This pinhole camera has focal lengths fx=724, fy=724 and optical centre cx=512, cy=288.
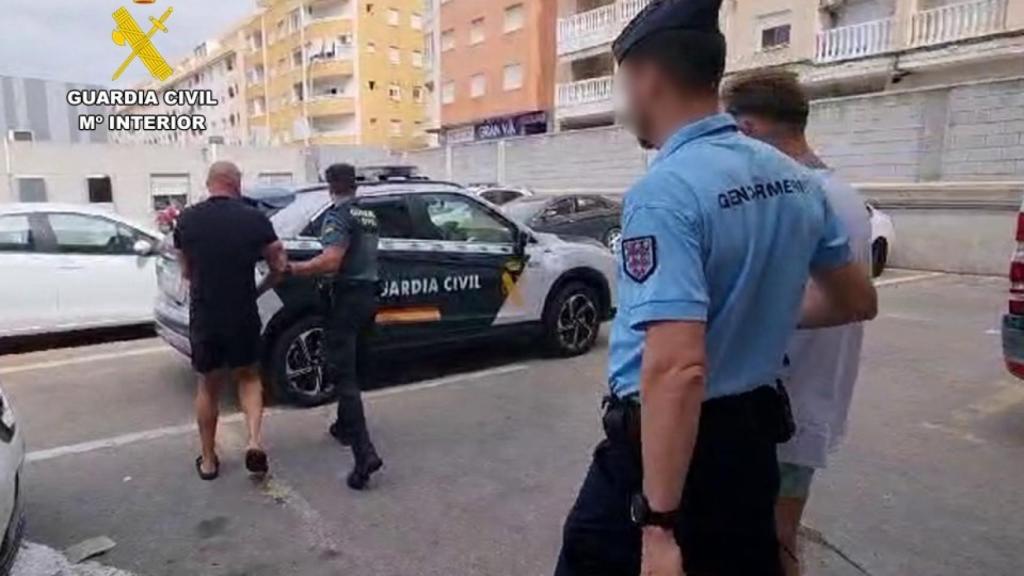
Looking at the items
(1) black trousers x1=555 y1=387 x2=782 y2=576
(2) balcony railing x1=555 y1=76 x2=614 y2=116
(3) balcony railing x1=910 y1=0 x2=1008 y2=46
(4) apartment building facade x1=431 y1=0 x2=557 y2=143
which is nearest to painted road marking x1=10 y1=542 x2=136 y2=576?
(1) black trousers x1=555 y1=387 x2=782 y2=576

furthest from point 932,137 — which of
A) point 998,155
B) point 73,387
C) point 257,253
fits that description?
point 73,387

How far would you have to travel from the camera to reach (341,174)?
3912mm

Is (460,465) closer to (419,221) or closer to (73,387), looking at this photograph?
(419,221)

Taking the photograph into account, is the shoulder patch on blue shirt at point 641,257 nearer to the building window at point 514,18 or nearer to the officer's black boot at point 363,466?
the officer's black boot at point 363,466

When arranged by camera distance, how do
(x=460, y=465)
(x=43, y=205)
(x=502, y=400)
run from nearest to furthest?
(x=460, y=465), (x=502, y=400), (x=43, y=205)

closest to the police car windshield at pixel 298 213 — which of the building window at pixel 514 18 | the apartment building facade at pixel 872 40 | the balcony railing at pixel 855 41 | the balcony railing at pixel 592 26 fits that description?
the apartment building facade at pixel 872 40

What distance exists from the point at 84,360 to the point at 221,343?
3773 mm

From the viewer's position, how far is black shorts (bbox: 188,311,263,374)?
12.4 feet

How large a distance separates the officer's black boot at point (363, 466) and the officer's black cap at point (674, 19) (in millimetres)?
2881

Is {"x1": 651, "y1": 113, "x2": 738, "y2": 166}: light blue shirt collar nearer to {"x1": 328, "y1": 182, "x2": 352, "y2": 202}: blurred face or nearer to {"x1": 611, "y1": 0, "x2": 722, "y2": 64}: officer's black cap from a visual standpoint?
{"x1": 611, "y1": 0, "x2": 722, "y2": 64}: officer's black cap

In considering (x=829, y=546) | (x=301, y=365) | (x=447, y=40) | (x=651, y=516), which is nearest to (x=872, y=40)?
(x=301, y=365)

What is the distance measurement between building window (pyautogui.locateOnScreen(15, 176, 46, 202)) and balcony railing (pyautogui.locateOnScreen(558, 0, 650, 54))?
20660 millimetres

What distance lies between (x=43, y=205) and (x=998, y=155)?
1295 cm

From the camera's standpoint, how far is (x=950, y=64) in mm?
15438
